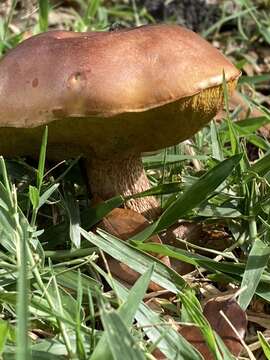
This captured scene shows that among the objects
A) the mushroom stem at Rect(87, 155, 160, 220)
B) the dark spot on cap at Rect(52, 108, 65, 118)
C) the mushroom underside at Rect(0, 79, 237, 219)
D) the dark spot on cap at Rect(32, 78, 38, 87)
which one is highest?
the dark spot on cap at Rect(32, 78, 38, 87)

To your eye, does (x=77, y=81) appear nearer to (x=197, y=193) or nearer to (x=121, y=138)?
(x=121, y=138)

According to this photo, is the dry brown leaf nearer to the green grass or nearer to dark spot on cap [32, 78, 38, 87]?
the green grass

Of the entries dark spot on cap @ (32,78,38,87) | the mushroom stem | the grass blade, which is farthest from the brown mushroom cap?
the grass blade

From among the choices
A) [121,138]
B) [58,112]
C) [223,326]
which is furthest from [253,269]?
[58,112]

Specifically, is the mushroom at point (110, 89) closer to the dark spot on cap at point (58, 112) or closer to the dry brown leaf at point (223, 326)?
the dark spot on cap at point (58, 112)

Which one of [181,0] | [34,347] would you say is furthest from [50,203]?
[181,0]

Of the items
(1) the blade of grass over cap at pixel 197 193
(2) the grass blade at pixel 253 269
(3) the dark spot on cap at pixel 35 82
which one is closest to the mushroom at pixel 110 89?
(3) the dark spot on cap at pixel 35 82

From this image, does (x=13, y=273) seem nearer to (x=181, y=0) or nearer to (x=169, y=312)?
(x=169, y=312)

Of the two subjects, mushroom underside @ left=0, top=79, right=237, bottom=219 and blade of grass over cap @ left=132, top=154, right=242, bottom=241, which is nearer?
mushroom underside @ left=0, top=79, right=237, bottom=219
